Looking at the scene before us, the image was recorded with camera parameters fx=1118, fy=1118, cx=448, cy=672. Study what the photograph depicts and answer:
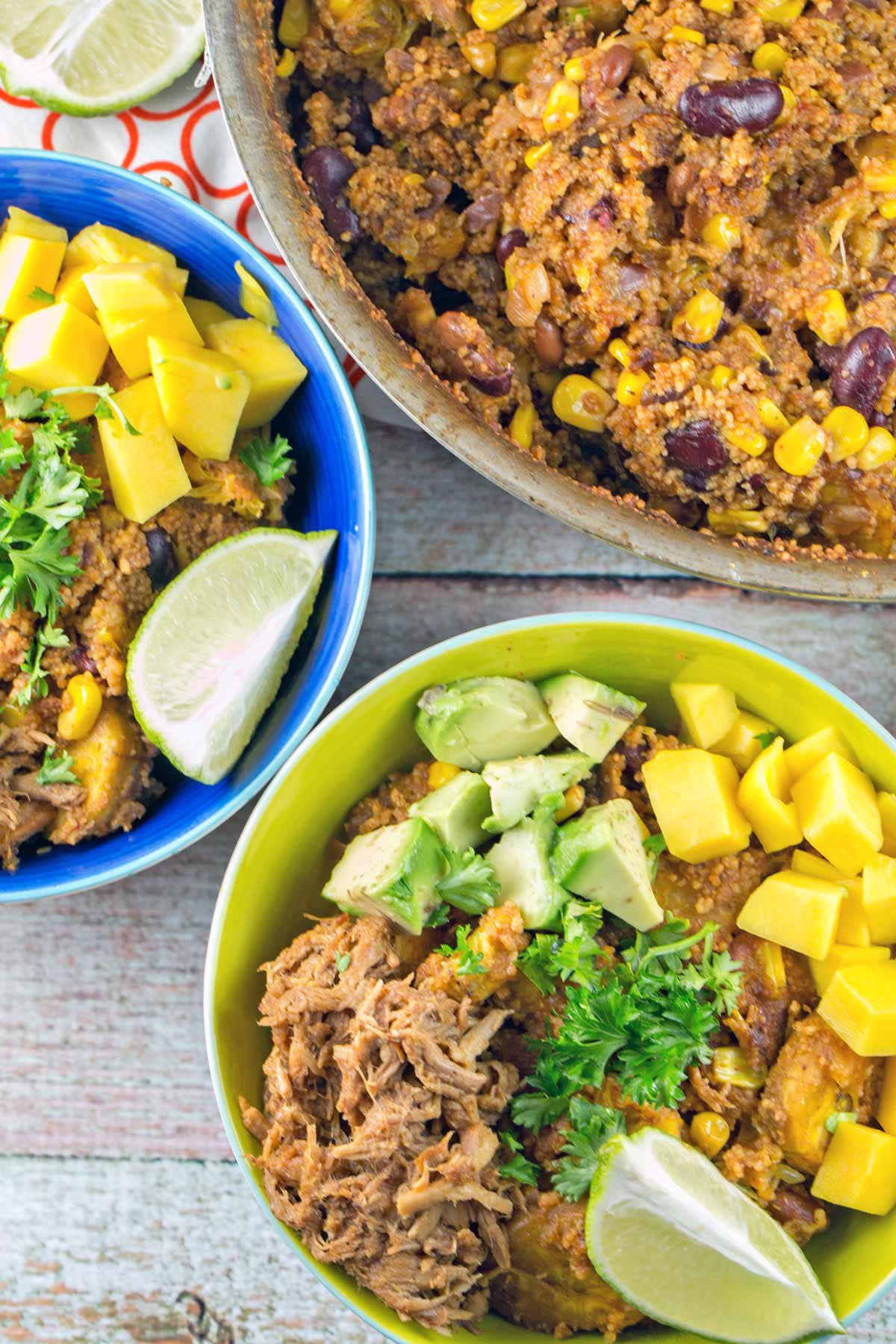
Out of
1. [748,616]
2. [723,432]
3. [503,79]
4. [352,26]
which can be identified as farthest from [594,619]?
[352,26]

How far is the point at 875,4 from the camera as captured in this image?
1738 millimetres

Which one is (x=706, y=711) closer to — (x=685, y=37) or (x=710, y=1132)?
(x=710, y=1132)

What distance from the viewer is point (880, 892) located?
1.84 metres

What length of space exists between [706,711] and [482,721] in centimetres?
40

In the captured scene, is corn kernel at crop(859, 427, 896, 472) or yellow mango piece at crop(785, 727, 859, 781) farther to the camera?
yellow mango piece at crop(785, 727, 859, 781)

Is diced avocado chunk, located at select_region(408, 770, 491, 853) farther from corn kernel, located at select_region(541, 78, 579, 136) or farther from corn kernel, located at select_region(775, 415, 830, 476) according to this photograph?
corn kernel, located at select_region(541, 78, 579, 136)

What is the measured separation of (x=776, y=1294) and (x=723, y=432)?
52.5 inches

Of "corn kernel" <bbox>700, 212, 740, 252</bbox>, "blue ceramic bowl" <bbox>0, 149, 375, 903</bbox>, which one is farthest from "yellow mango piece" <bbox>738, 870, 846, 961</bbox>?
"corn kernel" <bbox>700, 212, 740, 252</bbox>

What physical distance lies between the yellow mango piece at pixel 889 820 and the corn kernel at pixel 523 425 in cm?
85

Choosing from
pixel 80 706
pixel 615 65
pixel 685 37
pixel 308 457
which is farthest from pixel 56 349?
pixel 685 37

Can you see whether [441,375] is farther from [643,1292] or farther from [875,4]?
[643,1292]

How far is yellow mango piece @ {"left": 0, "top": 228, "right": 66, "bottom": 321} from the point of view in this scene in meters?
1.84

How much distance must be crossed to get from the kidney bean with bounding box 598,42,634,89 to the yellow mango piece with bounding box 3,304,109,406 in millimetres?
885

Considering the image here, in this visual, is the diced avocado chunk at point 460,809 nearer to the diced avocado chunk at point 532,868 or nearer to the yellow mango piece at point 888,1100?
the diced avocado chunk at point 532,868
